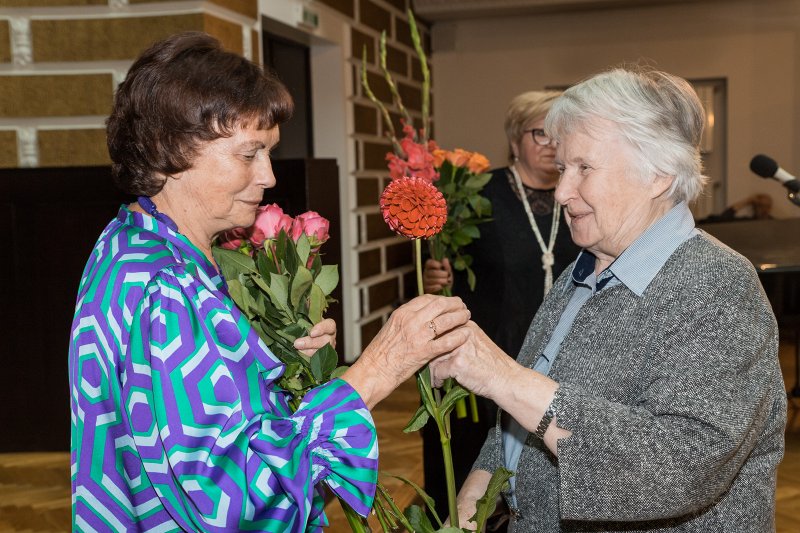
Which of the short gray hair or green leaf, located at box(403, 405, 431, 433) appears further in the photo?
the short gray hair

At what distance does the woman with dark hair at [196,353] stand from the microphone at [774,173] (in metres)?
1.82

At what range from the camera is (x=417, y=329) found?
1.41m

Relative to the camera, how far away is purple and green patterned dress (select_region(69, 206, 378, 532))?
4.12ft

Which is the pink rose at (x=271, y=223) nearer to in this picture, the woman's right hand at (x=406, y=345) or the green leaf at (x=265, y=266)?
the green leaf at (x=265, y=266)

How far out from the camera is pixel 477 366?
144 centimetres

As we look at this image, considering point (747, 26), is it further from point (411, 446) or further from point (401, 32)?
point (411, 446)

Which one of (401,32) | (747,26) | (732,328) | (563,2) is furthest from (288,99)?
(747,26)

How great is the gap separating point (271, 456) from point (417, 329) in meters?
0.32

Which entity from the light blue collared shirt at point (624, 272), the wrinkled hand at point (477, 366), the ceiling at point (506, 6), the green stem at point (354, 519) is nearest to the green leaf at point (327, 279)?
the wrinkled hand at point (477, 366)

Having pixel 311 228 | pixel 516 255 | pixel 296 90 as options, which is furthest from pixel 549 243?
pixel 296 90

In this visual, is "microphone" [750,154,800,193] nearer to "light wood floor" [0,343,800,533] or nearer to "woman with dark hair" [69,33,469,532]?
"light wood floor" [0,343,800,533]

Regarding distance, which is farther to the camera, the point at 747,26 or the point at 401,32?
the point at 747,26

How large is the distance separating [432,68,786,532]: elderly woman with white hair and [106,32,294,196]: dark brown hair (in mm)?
541

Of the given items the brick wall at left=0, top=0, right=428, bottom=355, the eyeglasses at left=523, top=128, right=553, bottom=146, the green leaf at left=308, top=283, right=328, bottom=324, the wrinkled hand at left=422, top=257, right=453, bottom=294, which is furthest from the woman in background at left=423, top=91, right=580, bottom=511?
the green leaf at left=308, top=283, right=328, bottom=324
